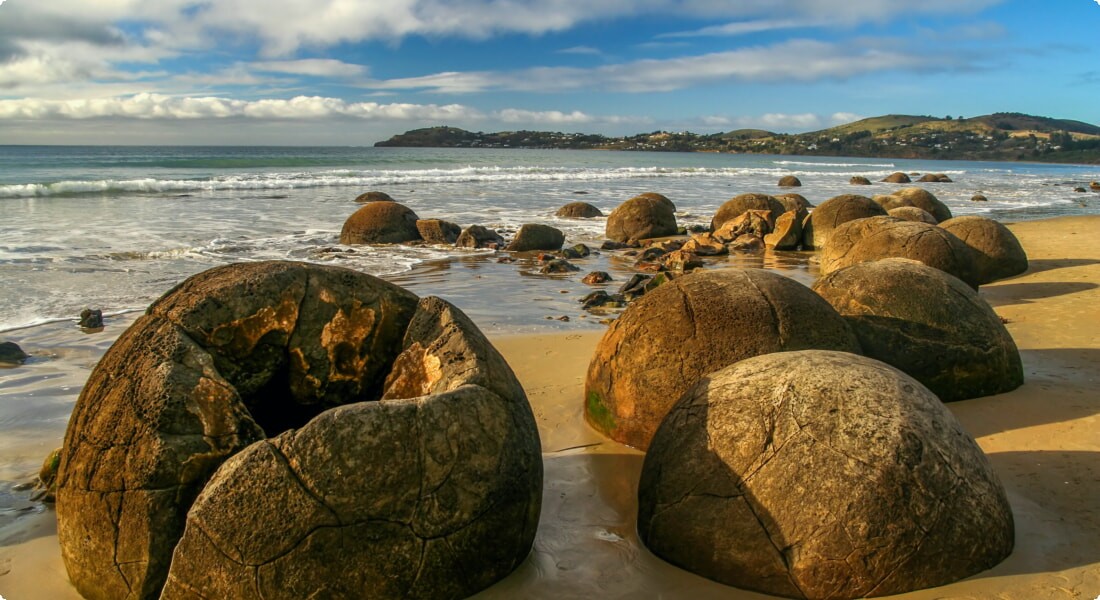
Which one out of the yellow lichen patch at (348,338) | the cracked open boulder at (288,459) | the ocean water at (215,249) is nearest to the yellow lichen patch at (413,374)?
the cracked open boulder at (288,459)

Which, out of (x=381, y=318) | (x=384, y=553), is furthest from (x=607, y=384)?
(x=384, y=553)

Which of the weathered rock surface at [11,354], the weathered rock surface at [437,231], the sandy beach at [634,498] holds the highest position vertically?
the weathered rock surface at [437,231]

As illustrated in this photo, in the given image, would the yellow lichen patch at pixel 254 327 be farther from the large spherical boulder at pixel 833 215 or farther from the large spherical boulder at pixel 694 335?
the large spherical boulder at pixel 833 215

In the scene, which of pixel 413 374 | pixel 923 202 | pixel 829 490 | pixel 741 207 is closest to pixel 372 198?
pixel 741 207

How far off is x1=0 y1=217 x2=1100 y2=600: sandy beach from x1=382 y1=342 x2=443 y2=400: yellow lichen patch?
102 centimetres

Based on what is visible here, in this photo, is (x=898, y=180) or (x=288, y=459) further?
(x=898, y=180)

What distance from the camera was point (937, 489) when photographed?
3.53 meters

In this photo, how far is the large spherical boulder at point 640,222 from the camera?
62.0ft

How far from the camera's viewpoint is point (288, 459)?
312 centimetres

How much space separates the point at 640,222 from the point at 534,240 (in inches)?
138

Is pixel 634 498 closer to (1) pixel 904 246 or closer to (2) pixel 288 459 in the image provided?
(2) pixel 288 459

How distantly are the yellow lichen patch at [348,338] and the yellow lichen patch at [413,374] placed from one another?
24cm

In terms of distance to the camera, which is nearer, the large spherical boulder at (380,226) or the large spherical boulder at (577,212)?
the large spherical boulder at (380,226)

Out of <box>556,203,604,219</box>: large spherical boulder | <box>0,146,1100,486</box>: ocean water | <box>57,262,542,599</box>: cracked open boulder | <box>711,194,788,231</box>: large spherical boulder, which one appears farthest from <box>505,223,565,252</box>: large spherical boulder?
<box>57,262,542,599</box>: cracked open boulder
